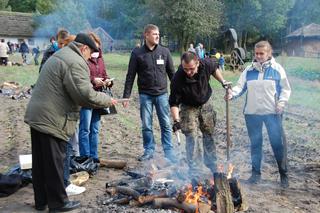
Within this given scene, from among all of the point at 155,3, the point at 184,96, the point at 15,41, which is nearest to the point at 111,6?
the point at 155,3

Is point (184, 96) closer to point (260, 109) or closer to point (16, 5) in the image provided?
point (260, 109)

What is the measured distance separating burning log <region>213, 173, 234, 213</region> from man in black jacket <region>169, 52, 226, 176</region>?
95 centimetres

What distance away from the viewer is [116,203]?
16.0 ft

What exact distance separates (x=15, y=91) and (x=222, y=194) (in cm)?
1269

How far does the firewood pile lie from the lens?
14.7m

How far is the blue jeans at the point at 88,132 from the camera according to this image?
6006mm

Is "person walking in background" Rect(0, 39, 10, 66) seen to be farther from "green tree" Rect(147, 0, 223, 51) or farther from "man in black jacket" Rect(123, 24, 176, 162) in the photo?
"man in black jacket" Rect(123, 24, 176, 162)

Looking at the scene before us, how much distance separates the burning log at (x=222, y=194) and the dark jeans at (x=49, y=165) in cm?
175

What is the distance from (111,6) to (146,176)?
530 inches

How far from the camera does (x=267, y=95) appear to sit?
5.55m

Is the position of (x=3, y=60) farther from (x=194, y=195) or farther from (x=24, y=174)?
(x=194, y=195)

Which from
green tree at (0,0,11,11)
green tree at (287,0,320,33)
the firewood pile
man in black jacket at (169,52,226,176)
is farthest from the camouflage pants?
green tree at (0,0,11,11)

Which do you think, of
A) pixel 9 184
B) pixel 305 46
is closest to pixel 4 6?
pixel 305 46

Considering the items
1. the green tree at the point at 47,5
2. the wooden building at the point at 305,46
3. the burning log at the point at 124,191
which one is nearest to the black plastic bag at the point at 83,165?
the burning log at the point at 124,191
